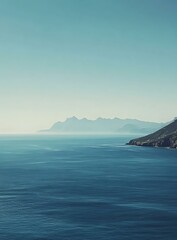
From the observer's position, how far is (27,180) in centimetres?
18800

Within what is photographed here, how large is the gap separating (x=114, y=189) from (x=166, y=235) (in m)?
62.6

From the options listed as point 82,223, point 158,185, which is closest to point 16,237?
point 82,223

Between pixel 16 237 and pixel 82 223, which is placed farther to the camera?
pixel 82 223

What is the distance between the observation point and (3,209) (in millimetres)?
123812

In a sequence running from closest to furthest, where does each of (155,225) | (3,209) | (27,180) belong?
(155,225)
(3,209)
(27,180)

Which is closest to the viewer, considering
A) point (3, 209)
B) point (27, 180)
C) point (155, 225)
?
point (155, 225)

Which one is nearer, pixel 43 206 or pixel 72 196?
pixel 43 206

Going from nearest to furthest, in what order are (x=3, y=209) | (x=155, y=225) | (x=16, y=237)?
(x=16, y=237), (x=155, y=225), (x=3, y=209)

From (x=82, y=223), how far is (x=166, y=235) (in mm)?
23992

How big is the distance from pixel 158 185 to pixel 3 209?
75.9m

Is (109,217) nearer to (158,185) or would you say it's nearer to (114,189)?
(114,189)

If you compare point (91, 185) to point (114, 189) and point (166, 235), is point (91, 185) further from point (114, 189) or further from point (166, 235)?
point (166, 235)

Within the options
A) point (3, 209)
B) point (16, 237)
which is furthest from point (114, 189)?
point (16, 237)

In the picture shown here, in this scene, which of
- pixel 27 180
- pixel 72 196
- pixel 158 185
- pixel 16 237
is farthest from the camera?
pixel 27 180
